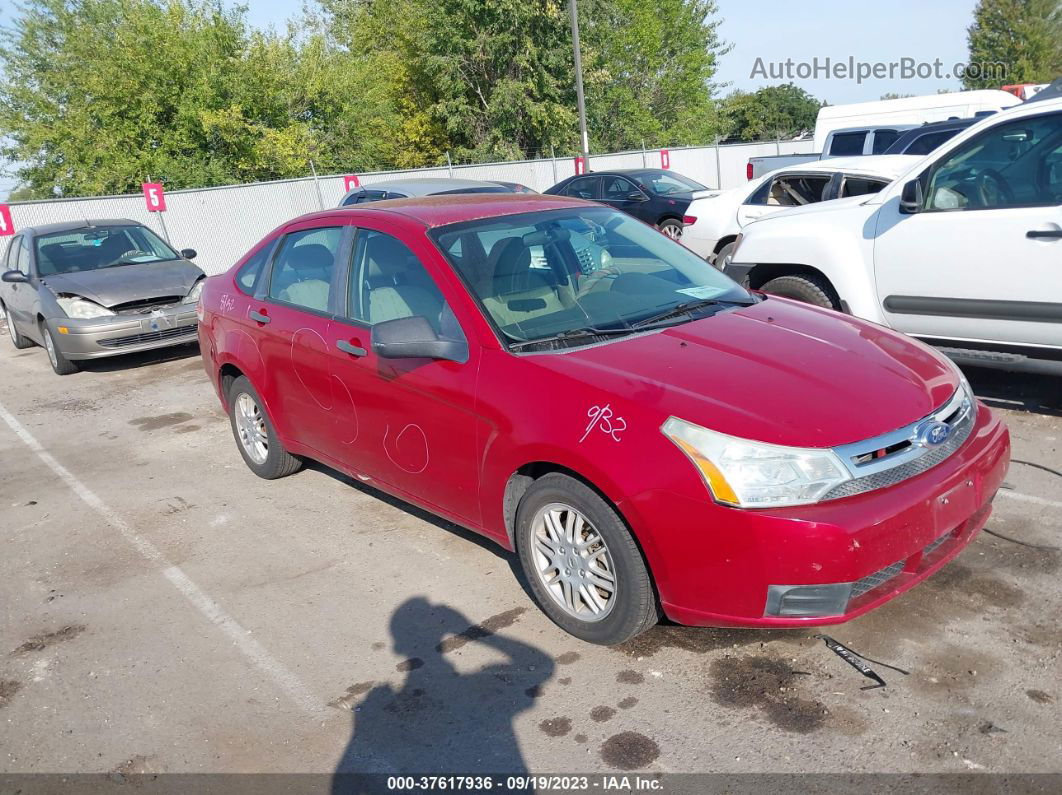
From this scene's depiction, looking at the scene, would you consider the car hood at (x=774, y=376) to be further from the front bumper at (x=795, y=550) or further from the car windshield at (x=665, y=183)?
the car windshield at (x=665, y=183)

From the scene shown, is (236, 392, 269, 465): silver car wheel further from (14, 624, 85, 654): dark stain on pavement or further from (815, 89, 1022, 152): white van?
(815, 89, 1022, 152): white van

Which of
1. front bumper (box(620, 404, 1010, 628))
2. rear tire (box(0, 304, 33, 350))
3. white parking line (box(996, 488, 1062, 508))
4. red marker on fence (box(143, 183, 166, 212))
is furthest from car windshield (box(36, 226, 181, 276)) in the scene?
white parking line (box(996, 488, 1062, 508))

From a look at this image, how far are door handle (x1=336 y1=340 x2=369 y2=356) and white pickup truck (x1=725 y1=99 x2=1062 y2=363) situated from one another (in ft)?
11.3

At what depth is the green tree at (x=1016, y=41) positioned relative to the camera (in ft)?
195

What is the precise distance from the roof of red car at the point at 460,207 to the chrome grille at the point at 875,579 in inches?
94.4

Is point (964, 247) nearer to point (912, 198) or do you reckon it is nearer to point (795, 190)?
point (912, 198)

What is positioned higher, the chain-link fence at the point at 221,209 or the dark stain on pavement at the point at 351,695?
the chain-link fence at the point at 221,209

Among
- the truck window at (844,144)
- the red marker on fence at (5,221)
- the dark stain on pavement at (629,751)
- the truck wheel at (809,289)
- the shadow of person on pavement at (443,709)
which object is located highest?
the red marker on fence at (5,221)

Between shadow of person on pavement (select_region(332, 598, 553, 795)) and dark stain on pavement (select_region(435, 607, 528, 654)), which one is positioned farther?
dark stain on pavement (select_region(435, 607, 528, 654))

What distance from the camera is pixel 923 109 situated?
55.2 feet

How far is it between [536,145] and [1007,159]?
31.3m

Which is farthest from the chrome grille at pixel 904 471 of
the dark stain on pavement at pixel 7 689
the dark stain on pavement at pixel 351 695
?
the dark stain on pavement at pixel 7 689

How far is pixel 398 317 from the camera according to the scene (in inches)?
163

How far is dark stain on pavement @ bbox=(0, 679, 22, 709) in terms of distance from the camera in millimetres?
3540
